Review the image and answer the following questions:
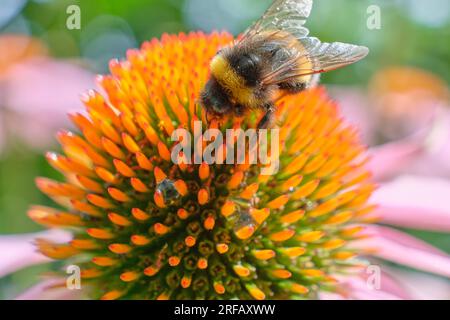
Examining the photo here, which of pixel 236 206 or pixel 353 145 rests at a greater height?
pixel 353 145

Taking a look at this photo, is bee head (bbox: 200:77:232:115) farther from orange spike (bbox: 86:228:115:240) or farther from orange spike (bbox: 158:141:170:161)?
orange spike (bbox: 86:228:115:240)

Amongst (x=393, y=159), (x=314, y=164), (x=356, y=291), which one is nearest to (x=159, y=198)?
(x=314, y=164)

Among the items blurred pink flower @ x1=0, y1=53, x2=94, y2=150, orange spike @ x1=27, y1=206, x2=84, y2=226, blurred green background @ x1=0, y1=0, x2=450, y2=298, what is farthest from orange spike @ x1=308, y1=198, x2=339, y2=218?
blurred green background @ x1=0, y1=0, x2=450, y2=298

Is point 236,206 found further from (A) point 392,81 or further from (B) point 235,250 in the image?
(A) point 392,81

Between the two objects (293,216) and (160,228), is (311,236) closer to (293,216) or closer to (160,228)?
(293,216)

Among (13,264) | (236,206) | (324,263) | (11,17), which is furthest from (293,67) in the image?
(11,17)
